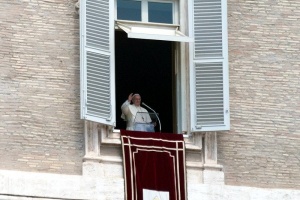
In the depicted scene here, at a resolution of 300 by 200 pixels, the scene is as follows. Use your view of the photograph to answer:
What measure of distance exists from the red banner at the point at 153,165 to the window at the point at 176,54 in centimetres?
39

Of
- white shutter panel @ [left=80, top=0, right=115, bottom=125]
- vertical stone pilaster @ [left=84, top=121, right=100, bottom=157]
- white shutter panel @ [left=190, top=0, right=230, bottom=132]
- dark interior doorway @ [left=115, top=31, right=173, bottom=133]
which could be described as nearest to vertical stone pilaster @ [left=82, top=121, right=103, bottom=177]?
vertical stone pilaster @ [left=84, top=121, right=100, bottom=157]

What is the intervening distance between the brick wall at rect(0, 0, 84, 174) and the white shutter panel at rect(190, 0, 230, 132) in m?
1.74

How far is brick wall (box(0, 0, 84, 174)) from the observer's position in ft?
98.4

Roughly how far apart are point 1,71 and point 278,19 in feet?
14.2

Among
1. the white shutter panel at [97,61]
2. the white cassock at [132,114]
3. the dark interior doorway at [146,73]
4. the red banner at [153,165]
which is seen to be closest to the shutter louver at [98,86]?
the white shutter panel at [97,61]

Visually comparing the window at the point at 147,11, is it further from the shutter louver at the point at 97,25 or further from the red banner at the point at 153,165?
the red banner at the point at 153,165

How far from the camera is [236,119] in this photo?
3122 centimetres

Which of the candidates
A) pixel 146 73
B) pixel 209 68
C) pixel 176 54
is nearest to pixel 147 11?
pixel 176 54

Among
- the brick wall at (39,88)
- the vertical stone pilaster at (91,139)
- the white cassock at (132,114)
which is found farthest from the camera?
the white cassock at (132,114)

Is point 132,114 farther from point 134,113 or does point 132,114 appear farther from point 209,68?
point 209,68

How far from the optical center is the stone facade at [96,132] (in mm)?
30016

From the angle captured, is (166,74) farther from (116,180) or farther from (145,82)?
(116,180)

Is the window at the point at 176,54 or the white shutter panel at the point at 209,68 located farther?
the white shutter panel at the point at 209,68

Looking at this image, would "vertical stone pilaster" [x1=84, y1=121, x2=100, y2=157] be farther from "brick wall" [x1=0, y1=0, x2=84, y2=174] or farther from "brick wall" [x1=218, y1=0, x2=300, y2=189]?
"brick wall" [x1=218, y1=0, x2=300, y2=189]
